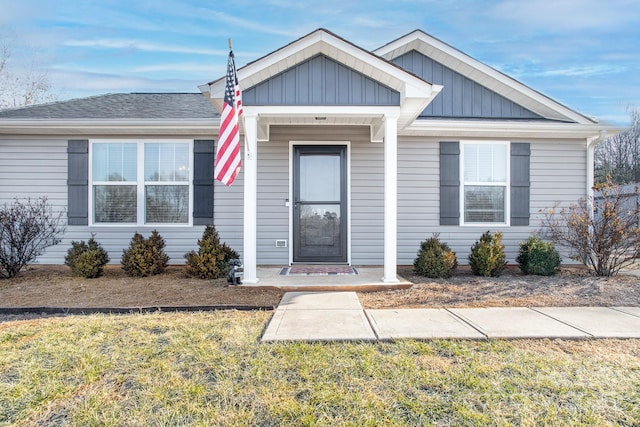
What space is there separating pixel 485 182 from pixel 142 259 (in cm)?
608

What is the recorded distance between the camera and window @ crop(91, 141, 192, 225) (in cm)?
652

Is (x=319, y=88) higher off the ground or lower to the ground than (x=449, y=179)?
higher

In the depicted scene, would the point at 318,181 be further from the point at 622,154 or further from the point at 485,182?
the point at 622,154

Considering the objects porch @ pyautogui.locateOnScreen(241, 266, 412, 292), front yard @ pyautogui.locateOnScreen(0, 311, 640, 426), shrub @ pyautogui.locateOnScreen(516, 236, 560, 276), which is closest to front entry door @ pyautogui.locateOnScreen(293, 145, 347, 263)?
porch @ pyautogui.locateOnScreen(241, 266, 412, 292)

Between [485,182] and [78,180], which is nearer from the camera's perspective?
[78,180]

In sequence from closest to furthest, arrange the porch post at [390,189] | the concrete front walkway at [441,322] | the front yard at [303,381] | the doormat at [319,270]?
1. the front yard at [303,381]
2. the concrete front walkway at [441,322]
3. the porch post at [390,189]
4. the doormat at [319,270]

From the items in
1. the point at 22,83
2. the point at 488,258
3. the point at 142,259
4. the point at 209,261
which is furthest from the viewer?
the point at 22,83

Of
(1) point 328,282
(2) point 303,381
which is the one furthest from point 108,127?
(2) point 303,381

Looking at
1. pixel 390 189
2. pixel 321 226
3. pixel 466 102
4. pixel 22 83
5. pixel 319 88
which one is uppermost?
pixel 22 83

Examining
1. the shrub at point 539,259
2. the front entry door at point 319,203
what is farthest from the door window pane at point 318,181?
the shrub at point 539,259

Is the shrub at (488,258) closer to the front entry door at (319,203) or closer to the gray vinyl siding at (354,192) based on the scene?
the gray vinyl siding at (354,192)

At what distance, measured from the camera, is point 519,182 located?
21.8 ft

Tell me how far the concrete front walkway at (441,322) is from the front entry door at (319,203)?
2358 mm

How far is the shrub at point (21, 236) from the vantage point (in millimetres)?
5609
